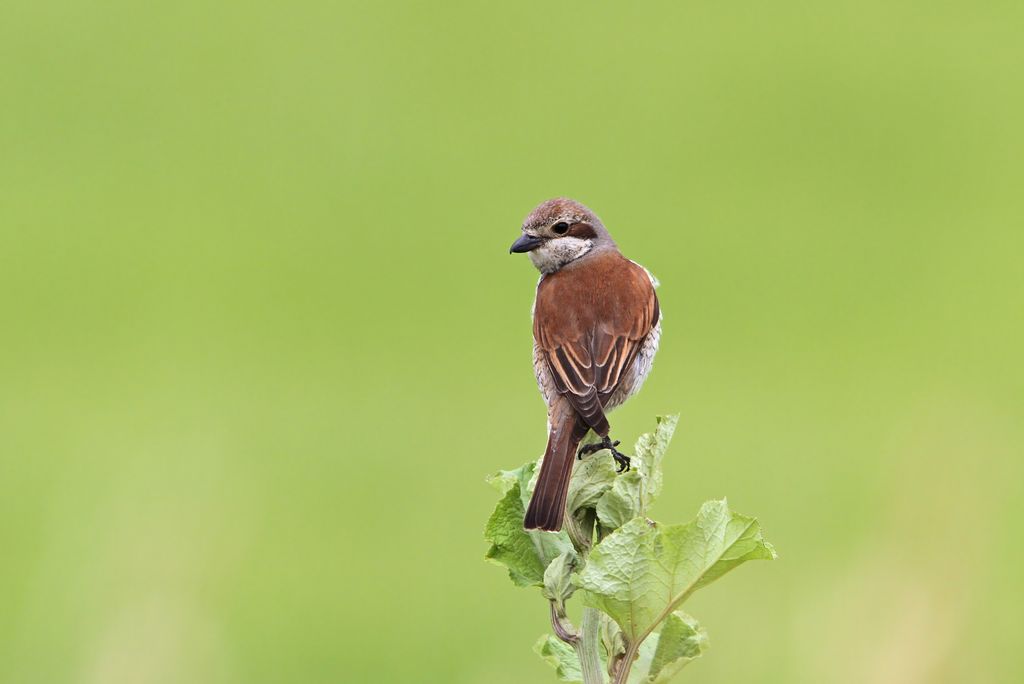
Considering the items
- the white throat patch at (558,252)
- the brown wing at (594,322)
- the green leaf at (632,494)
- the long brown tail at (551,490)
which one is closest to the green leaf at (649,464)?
the green leaf at (632,494)

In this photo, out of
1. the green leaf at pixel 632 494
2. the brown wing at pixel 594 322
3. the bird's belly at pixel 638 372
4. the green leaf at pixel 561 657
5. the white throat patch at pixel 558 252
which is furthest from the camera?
the white throat patch at pixel 558 252

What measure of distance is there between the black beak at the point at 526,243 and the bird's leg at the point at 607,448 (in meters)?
1.13

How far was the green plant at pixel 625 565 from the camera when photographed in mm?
2160

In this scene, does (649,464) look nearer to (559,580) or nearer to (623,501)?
(623,501)

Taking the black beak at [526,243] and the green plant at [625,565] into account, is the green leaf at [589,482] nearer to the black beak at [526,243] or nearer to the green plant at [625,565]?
A: the green plant at [625,565]

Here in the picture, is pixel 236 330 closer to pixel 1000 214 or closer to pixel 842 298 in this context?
pixel 842 298

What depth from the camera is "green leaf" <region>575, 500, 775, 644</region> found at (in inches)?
84.6

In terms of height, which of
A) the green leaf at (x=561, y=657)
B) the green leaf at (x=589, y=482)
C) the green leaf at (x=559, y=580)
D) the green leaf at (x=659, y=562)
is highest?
the green leaf at (x=589, y=482)

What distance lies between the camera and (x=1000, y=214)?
66.1ft

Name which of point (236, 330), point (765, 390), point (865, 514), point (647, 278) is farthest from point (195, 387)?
point (647, 278)

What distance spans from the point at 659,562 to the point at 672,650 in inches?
7.5

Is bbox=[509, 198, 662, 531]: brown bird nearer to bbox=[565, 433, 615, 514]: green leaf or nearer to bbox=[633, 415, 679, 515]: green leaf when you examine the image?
bbox=[565, 433, 615, 514]: green leaf

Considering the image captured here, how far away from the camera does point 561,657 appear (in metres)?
2.36

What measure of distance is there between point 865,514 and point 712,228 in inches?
378
